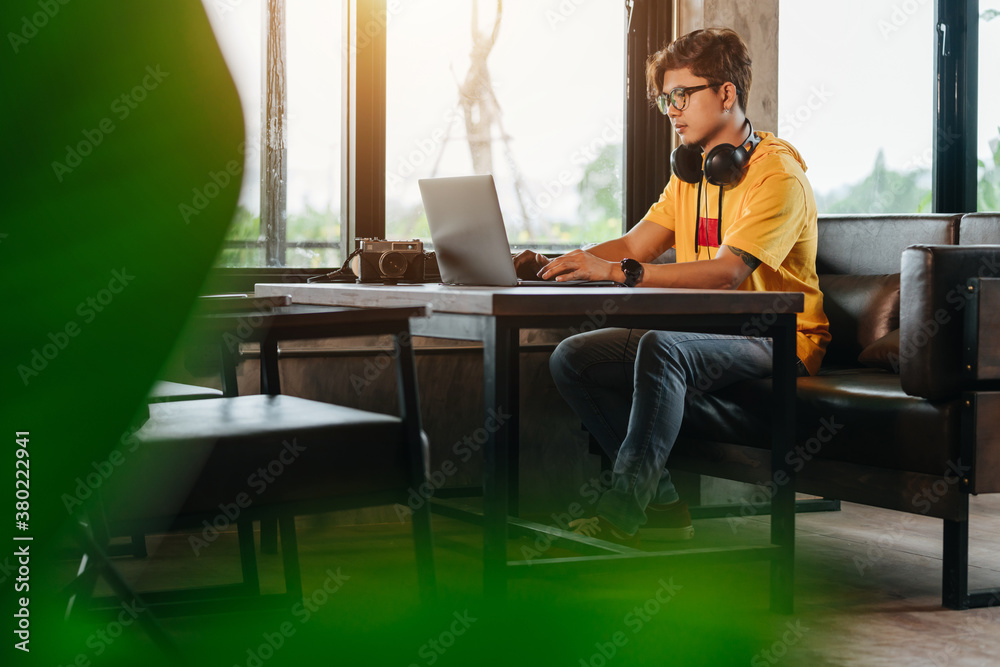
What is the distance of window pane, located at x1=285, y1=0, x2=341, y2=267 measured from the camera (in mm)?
3039

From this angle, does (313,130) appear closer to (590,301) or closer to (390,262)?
(390,262)

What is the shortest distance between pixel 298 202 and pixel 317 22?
54 cm

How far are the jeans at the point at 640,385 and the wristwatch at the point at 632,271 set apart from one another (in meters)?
0.14

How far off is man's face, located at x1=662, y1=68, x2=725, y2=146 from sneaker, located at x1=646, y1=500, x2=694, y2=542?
0.93m

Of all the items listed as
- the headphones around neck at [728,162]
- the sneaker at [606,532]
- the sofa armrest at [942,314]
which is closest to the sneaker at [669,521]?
the sneaker at [606,532]

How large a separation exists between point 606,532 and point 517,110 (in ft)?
5.15

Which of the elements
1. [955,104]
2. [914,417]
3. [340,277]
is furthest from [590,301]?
[955,104]

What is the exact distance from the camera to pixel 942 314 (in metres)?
2.09

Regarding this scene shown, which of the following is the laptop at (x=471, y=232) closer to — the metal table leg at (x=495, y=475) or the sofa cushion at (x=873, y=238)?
the metal table leg at (x=495, y=475)

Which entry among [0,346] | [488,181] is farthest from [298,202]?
[0,346]

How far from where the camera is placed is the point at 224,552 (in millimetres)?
2656

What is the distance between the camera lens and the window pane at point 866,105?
12.5ft

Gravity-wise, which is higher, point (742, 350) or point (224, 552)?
point (742, 350)

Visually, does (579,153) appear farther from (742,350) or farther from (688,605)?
(688,605)
